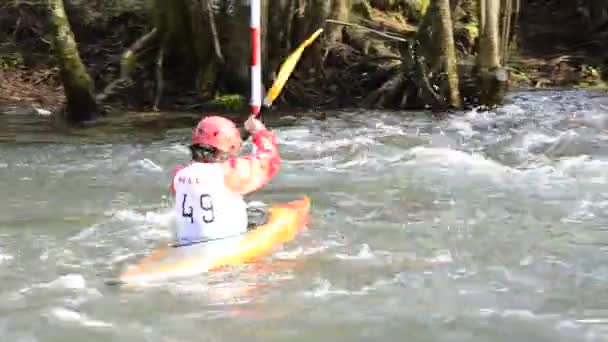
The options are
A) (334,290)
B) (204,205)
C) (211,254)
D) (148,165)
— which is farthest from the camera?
(148,165)

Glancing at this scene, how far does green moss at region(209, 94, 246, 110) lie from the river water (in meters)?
2.31

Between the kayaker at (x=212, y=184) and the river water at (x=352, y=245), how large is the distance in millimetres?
311

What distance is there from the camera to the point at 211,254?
494 centimetres

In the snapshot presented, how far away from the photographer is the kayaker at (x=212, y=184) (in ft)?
16.4

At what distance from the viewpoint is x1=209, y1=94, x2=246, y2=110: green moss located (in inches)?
452

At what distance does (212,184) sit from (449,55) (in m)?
6.30

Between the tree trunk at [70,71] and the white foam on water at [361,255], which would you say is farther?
the tree trunk at [70,71]

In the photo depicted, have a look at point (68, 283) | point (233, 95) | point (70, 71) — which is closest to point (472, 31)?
point (233, 95)

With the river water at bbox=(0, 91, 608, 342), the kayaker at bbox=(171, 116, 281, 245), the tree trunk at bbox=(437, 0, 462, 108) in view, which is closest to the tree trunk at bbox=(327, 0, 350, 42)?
the tree trunk at bbox=(437, 0, 462, 108)

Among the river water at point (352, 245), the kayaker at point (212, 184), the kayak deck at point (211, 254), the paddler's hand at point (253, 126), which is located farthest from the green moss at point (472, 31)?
the kayaker at point (212, 184)

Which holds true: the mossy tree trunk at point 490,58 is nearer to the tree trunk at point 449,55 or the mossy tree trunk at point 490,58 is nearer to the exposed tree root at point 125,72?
the tree trunk at point 449,55

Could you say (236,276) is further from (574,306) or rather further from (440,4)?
(440,4)

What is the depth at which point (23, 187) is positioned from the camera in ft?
23.7

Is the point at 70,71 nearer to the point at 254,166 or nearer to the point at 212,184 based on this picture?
the point at 254,166
